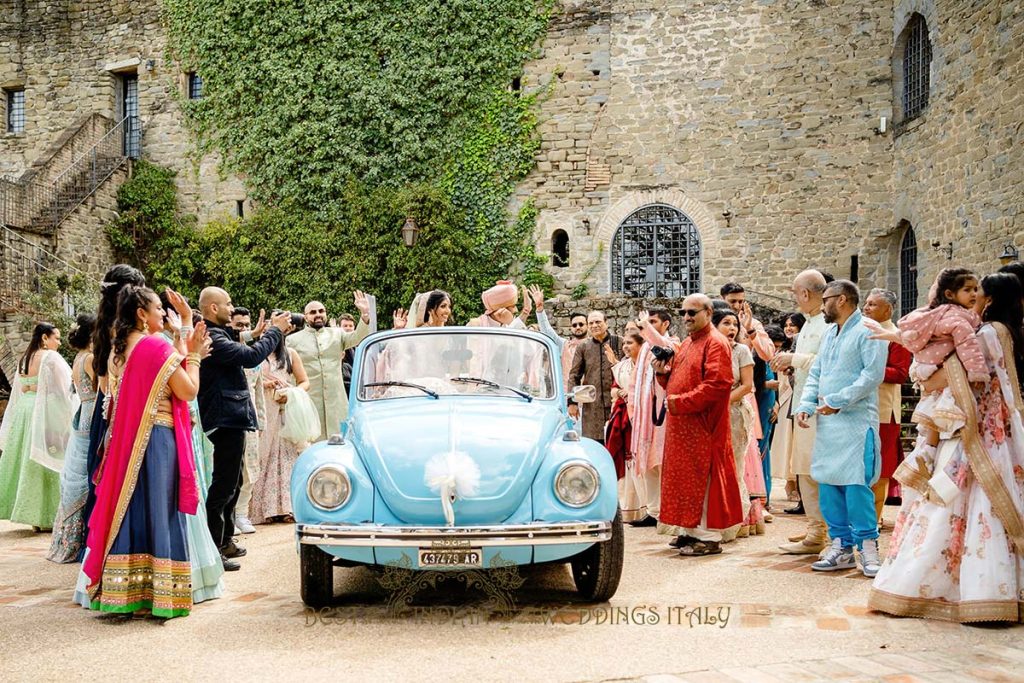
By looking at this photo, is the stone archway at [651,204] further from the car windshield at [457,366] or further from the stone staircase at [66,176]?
the car windshield at [457,366]

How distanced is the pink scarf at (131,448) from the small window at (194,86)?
18414 mm

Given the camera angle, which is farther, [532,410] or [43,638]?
[532,410]

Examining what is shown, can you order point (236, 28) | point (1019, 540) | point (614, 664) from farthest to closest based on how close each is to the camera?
point (236, 28)
point (1019, 540)
point (614, 664)

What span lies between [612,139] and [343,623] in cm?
1539

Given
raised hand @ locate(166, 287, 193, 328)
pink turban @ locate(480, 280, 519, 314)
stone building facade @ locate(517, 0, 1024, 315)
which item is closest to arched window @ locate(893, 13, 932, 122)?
stone building facade @ locate(517, 0, 1024, 315)

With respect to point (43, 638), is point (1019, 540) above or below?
above

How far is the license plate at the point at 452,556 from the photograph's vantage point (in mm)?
4438

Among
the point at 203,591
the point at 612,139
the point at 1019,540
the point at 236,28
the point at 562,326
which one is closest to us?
the point at 1019,540

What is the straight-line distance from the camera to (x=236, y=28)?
20.6 meters

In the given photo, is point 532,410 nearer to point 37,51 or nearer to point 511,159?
point 511,159

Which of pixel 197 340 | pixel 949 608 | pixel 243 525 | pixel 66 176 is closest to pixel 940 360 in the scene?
pixel 949 608

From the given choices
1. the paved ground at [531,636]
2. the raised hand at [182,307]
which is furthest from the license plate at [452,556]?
the raised hand at [182,307]

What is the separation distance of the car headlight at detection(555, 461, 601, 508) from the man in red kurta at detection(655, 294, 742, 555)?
1.75 meters

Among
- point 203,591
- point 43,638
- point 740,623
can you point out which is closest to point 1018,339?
point 740,623
